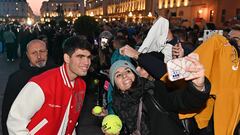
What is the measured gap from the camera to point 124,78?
3225 millimetres

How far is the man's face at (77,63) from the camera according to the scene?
3.14 m

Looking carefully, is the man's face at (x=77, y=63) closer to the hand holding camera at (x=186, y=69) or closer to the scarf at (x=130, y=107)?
the scarf at (x=130, y=107)

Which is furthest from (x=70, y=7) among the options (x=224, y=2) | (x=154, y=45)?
(x=154, y=45)

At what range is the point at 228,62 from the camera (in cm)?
266

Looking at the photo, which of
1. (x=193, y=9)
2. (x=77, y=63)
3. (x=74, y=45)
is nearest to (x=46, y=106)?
(x=77, y=63)

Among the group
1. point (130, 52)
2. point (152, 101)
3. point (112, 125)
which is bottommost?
point (112, 125)

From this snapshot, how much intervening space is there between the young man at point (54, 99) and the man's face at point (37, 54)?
126cm

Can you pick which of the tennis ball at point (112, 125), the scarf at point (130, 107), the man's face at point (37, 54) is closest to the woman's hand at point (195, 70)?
the scarf at point (130, 107)

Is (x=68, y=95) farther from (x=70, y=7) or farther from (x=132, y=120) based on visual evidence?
(x=70, y=7)

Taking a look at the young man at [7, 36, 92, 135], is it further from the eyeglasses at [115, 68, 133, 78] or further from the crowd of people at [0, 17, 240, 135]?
the eyeglasses at [115, 68, 133, 78]

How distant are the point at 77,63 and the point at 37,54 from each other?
149 cm

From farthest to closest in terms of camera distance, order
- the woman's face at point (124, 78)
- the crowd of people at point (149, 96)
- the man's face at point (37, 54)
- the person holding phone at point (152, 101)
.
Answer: the man's face at point (37, 54) → the woman's face at point (124, 78) → the crowd of people at point (149, 96) → the person holding phone at point (152, 101)

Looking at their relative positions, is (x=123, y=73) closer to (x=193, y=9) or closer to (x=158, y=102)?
(x=158, y=102)

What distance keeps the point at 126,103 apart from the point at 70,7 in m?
189
